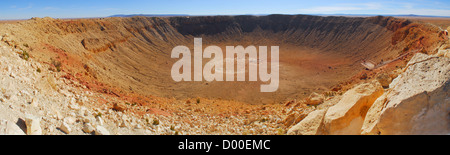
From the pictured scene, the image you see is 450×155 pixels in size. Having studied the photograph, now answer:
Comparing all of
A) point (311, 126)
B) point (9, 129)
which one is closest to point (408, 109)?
point (311, 126)

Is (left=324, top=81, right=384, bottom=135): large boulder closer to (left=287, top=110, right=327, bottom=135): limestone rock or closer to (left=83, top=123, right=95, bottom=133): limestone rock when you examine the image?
(left=287, top=110, right=327, bottom=135): limestone rock

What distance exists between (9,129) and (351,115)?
9.24m

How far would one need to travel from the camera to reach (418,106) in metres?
5.55

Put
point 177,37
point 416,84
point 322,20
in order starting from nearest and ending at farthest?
1. point 416,84
2. point 177,37
3. point 322,20

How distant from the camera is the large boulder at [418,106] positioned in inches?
204

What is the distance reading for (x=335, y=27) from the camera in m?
53.1

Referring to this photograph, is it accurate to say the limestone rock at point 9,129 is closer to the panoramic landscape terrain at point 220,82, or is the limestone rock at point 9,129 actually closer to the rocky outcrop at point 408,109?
the panoramic landscape terrain at point 220,82

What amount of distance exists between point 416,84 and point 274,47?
47.9m

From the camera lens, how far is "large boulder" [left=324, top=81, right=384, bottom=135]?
7.11 m

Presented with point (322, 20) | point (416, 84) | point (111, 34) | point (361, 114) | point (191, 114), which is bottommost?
point (191, 114)

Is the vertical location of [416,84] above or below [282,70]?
above

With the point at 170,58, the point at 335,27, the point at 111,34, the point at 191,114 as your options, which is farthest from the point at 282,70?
the point at 335,27

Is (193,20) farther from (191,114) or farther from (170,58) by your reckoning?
(191,114)

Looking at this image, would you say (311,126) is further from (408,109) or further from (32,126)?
(32,126)
